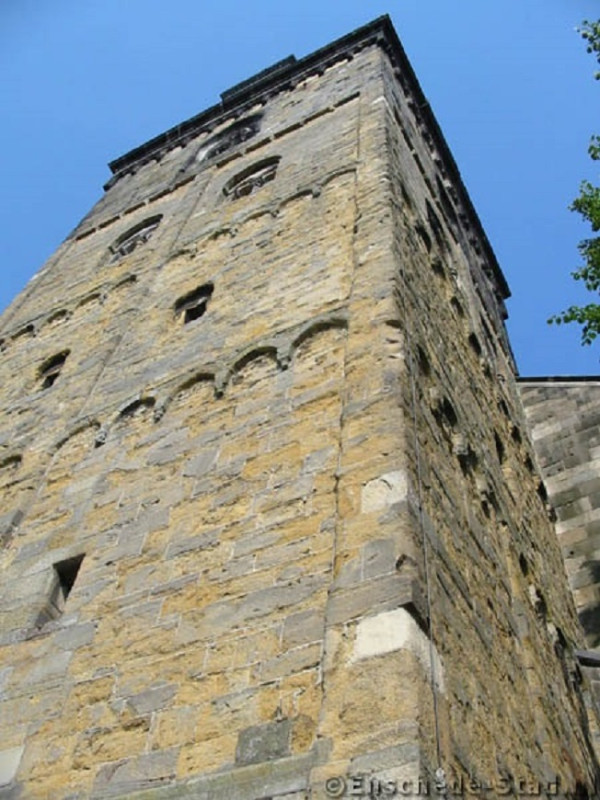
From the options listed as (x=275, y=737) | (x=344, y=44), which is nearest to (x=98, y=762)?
(x=275, y=737)

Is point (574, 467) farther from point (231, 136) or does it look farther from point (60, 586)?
point (231, 136)

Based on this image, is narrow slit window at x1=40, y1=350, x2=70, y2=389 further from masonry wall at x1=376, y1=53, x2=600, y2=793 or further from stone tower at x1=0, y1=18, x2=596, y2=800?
masonry wall at x1=376, y1=53, x2=600, y2=793

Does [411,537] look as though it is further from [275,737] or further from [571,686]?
[571,686]

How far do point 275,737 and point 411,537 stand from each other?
45.7 inches

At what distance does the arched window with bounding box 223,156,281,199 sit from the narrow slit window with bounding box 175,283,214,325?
2950 mm

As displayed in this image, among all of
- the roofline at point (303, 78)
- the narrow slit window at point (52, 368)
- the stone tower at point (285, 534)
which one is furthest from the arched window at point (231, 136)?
the narrow slit window at point (52, 368)

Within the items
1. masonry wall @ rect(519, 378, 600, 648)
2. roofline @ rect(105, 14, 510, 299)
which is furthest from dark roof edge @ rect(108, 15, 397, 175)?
masonry wall @ rect(519, 378, 600, 648)

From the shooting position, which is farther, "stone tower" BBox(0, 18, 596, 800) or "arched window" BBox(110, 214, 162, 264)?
"arched window" BBox(110, 214, 162, 264)

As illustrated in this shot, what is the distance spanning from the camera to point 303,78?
15750 millimetres

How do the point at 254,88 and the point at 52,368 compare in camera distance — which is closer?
the point at 52,368

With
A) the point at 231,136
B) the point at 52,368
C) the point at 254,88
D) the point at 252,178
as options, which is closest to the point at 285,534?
the point at 52,368

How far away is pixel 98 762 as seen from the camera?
402cm

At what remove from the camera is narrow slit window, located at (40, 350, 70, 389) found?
916 centimetres

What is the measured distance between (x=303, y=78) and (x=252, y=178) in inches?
189
